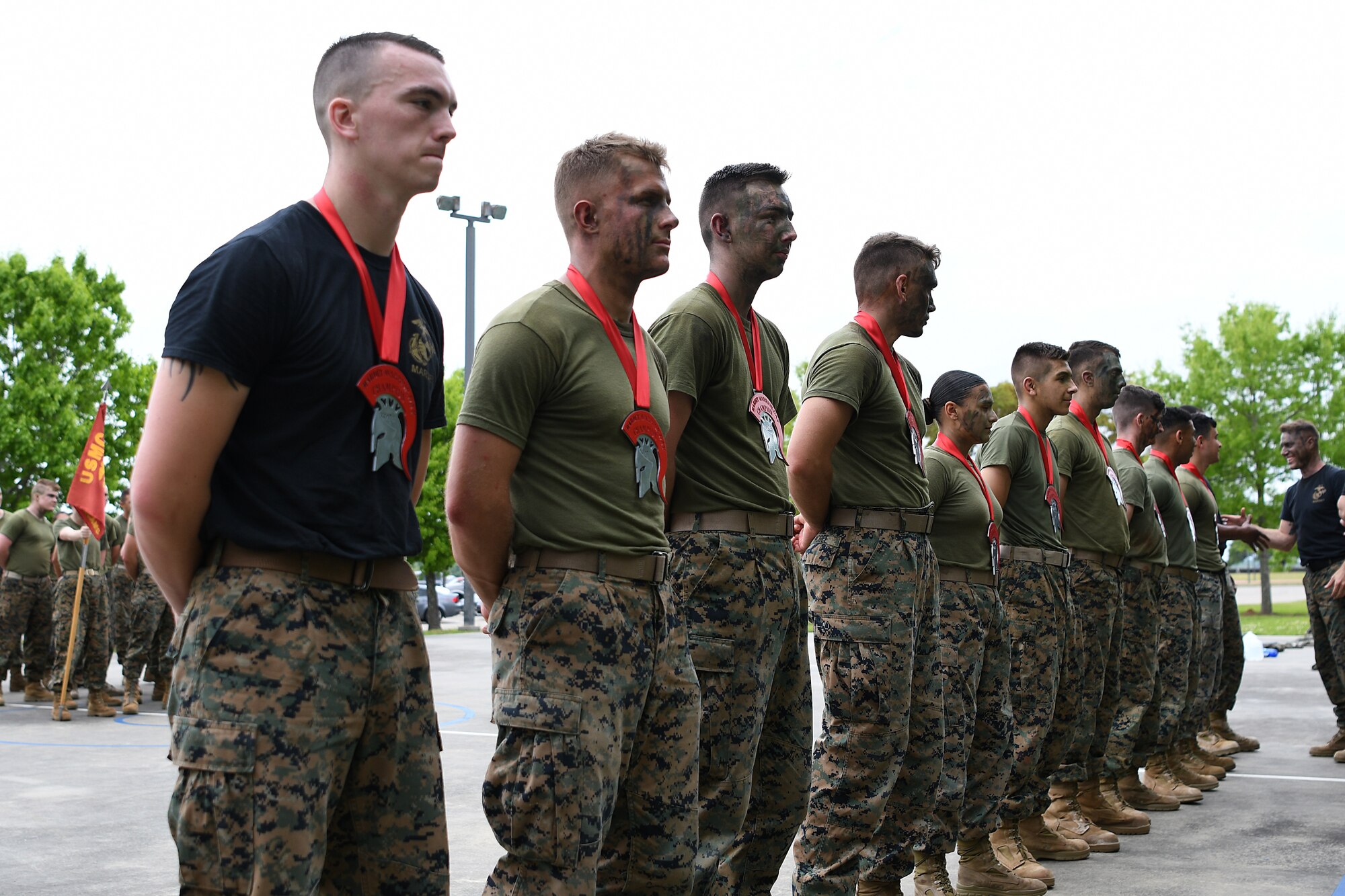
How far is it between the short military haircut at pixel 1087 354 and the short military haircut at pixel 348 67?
18.8 ft

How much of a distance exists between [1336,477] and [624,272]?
31.6ft

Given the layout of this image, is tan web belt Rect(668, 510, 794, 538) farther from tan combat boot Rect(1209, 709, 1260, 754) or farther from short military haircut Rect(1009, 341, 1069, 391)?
tan combat boot Rect(1209, 709, 1260, 754)

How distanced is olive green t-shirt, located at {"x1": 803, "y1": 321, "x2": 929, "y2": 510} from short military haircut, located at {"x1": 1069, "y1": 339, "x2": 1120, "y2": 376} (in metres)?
3.10

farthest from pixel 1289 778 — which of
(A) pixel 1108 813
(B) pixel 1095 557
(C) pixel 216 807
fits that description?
(C) pixel 216 807

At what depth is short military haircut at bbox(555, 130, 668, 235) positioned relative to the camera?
3.62 m

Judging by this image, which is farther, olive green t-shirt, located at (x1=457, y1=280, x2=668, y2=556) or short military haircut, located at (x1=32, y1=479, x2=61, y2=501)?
short military haircut, located at (x1=32, y1=479, x2=61, y2=501)

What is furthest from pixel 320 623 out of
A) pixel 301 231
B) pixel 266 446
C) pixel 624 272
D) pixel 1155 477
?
pixel 1155 477

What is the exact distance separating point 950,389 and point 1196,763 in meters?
4.66

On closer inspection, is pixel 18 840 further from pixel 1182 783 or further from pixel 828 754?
pixel 1182 783

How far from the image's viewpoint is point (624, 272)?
11.8 ft

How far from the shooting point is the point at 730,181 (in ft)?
14.9

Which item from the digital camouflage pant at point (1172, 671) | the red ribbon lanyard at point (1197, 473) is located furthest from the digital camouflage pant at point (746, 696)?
the red ribbon lanyard at point (1197, 473)

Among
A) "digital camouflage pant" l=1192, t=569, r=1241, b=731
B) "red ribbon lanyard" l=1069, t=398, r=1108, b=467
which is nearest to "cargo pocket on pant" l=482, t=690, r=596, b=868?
"red ribbon lanyard" l=1069, t=398, r=1108, b=467

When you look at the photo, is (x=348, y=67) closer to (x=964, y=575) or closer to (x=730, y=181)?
(x=730, y=181)
